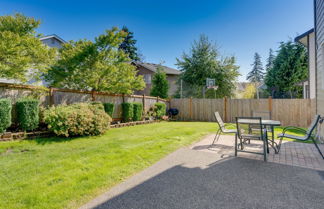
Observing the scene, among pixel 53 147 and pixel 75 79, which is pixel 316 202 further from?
pixel 75 79

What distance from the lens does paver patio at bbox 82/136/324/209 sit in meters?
2.14

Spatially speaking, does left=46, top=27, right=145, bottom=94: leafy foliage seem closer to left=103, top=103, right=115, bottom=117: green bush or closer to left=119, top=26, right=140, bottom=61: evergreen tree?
left=103, top=103, right=115, bottom=117: green bush

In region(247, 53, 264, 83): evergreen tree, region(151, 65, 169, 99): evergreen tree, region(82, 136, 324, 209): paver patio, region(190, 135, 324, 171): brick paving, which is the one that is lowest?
region(82, 136, 324, 209): paver patio

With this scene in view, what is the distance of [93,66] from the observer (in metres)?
7.41

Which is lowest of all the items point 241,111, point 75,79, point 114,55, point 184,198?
point 184,198

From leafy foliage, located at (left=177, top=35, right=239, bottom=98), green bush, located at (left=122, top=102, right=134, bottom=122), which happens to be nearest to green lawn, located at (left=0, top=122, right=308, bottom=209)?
green bush, located at (left=122, top=102, right=134, bottom=122)

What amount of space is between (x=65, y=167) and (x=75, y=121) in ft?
8.25

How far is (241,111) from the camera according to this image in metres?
10.6

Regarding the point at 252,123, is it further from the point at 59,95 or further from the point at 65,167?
the point at 59,95

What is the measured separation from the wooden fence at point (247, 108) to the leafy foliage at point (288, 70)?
259 inches

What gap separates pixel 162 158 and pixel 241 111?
8.59 m

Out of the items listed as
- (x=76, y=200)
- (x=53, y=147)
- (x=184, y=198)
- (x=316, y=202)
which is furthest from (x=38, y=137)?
(x=316, y=202)

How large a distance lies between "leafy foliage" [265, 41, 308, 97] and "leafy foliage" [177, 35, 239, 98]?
11.0 feet

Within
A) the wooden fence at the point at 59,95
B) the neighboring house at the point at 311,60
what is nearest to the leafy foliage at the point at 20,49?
the wooden fence at the point at 59,95
